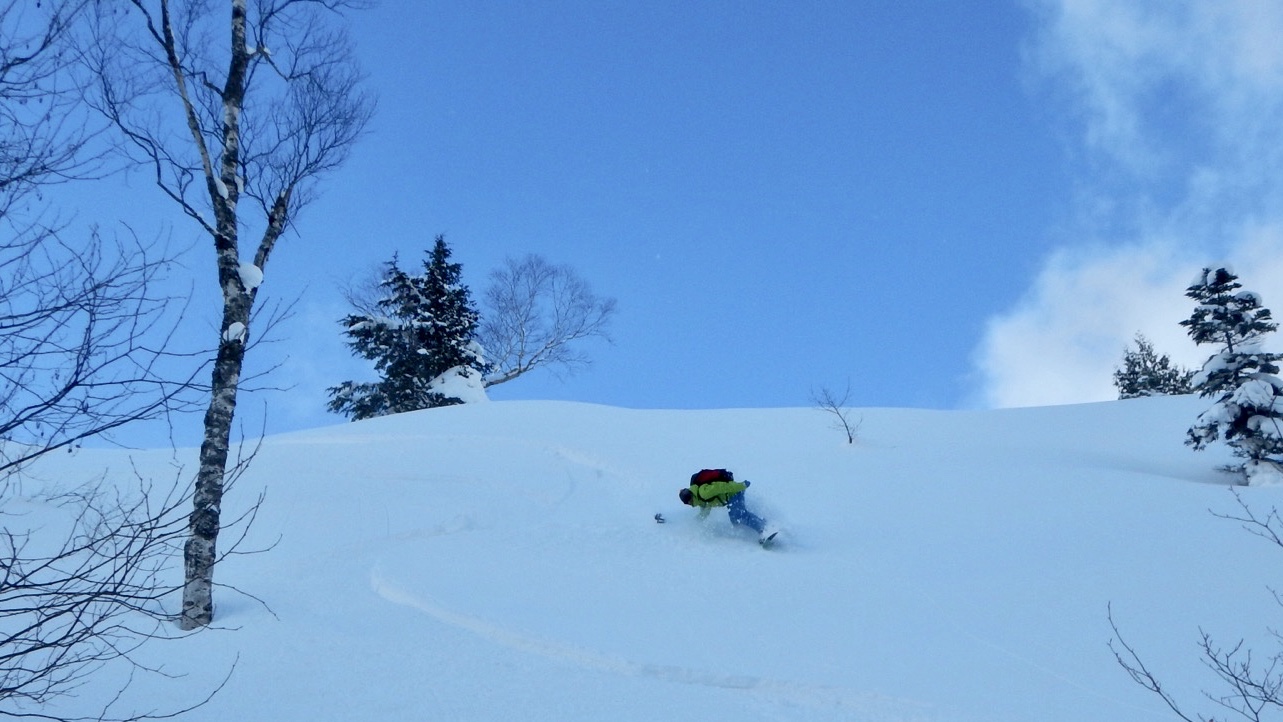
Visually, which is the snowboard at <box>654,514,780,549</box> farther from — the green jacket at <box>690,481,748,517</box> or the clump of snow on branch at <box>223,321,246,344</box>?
the clump of snow on branch at <box>223,321,246,344</box>

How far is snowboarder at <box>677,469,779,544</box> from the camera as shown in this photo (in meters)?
8.54

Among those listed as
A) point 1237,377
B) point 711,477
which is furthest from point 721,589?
point 1237,377

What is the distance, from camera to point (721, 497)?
8844mm

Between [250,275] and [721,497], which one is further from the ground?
[250,275]

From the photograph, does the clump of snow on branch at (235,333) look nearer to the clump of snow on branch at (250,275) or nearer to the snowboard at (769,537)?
the clump of snow on branch at (250,275)

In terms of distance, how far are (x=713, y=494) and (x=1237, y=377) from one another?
34.7 ft

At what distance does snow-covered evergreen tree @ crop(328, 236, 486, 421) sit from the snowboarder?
16852 mm

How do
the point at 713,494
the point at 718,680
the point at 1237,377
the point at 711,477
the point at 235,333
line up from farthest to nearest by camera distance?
the point at 1237,377 → the point at 711,477 → the point at 713,494 → the point at 235,333 → the point at 718,680

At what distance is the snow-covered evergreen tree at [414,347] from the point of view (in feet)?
80.8

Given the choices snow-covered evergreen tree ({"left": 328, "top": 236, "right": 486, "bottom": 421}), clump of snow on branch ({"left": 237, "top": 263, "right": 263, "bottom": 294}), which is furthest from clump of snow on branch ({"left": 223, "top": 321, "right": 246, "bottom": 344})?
snow-covered evergreen tree ({"left": 328, "top": 236, "right": 486, "bottom": 421})

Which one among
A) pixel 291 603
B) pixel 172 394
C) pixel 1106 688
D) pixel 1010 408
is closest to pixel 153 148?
pixel 291 603

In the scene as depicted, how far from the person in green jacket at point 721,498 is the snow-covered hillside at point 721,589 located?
29 centimetres

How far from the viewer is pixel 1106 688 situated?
14.9ft

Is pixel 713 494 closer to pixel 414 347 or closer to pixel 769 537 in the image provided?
pixel 769 537
